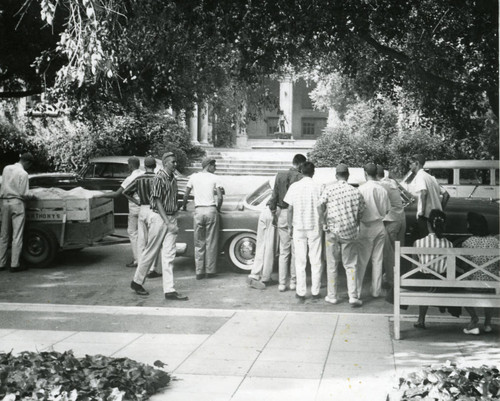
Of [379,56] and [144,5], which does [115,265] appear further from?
[379,56]

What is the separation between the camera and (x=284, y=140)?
47.3 meters

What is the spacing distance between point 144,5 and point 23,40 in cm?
704

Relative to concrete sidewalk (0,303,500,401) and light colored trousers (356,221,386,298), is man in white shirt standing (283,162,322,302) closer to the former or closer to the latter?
light colored trousers (356,221,386,298)

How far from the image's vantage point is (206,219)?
11539 millimetres

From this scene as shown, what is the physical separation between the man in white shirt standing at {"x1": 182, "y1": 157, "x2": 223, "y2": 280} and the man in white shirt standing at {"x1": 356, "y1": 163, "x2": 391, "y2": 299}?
2.53 metres

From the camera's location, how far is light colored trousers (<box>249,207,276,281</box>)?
10766 millimetres

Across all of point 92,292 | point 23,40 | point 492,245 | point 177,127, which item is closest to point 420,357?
point 492,245

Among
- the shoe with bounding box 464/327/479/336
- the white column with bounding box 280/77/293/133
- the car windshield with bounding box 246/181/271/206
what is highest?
the white column with bounding box 280/77/293/133

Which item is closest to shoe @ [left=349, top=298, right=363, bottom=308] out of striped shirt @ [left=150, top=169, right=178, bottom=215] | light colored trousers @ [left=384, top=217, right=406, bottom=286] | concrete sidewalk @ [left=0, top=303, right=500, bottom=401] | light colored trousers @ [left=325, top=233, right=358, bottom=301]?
light colored trousers @ [left=325, top=233, right=358, bottom=301]

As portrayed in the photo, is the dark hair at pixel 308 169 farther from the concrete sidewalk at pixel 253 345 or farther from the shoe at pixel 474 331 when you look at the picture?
the shoe at pixel 474 331

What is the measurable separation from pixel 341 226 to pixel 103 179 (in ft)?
33.0

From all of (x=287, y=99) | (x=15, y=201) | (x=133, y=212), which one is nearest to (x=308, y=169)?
(x=133, y=212)

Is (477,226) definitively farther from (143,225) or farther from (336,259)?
(143,225)

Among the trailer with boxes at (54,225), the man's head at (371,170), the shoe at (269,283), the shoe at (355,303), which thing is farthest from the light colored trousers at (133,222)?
the shoe at (355,303)
